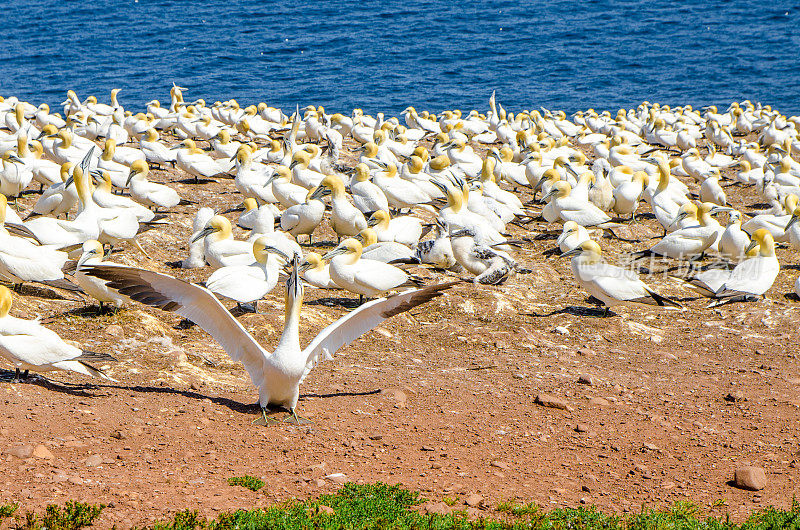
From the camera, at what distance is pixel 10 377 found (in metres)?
6.06

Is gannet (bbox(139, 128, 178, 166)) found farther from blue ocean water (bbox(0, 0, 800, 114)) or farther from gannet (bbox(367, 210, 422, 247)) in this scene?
blue ocean water (bbox(0, 0, 800, 114))

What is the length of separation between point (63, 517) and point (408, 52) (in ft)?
138

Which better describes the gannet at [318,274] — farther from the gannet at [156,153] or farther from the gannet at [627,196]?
the gannet at [156,153]

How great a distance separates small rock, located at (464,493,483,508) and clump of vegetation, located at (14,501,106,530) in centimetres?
198

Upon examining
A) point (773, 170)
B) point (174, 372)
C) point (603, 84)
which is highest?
point (174, 372)

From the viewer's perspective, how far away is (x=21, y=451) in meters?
4.88

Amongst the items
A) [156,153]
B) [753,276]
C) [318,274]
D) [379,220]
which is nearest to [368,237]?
[379,220]

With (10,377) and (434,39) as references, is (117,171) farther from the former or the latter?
(434,39)

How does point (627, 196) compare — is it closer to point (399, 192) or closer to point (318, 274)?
point (399, 192)

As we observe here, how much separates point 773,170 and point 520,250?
22.8 ft

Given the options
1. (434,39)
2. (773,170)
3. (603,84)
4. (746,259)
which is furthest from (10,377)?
(434,39)

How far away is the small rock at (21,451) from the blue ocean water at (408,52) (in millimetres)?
29169

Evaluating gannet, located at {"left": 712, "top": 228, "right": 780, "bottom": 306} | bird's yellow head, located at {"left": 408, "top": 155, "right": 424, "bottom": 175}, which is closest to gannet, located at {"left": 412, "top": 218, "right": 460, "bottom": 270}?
gannet, located at {"left": 712, "top": 228, "right": 780, "bottom": 306}

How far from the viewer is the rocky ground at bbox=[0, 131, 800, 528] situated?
5043 millimetres
